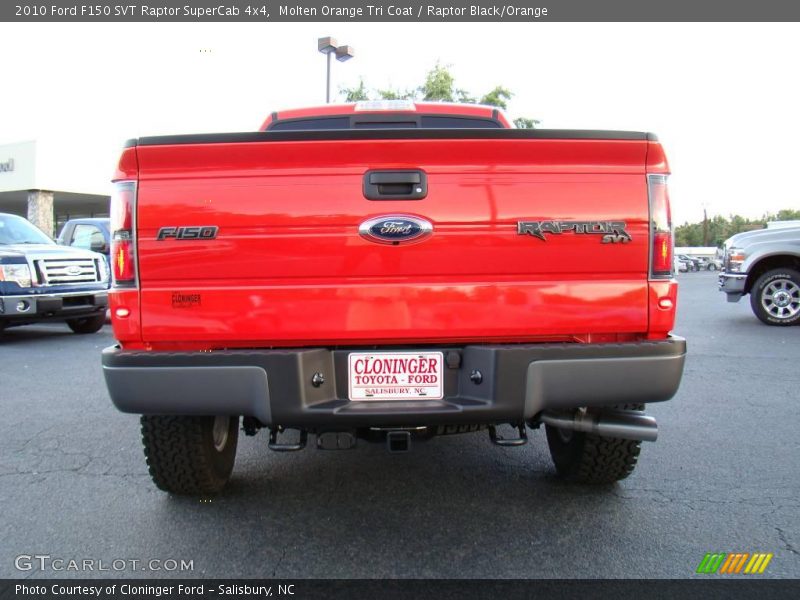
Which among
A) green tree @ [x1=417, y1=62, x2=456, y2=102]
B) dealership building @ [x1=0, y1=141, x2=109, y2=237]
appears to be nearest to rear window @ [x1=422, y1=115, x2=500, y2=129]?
green tree @ [x1=417, y1=62, x2=456, y2=102]

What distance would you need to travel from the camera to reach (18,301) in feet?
28.0

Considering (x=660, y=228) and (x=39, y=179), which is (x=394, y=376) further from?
(x=39, y=179)

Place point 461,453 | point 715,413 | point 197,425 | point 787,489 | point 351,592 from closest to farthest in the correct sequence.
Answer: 1. point 351,592
2. point 197,425
3. point 787,489
4. point 461,453
5. point 715,413

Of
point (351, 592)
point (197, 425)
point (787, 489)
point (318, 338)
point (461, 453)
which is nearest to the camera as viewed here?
point (351, 592)

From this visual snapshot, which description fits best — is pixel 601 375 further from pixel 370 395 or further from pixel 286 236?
pixel 286 236

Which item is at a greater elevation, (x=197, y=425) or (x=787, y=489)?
(x=197, y=425)

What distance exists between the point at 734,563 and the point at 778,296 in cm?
868

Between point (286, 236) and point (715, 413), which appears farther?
point (715, 413)

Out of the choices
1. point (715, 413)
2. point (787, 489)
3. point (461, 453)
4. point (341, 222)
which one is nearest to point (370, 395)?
point (341, 222)

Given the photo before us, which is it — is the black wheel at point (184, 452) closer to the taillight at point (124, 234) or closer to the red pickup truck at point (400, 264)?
the red pickup truck at point (400, 264)

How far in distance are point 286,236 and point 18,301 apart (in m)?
7.55

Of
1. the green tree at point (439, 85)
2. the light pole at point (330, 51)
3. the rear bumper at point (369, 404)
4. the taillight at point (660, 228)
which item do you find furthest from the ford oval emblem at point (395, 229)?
the green tree at point (439, 85)

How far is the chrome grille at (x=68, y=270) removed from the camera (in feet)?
29.1

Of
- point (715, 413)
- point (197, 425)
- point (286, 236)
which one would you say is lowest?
point (715, 413)
